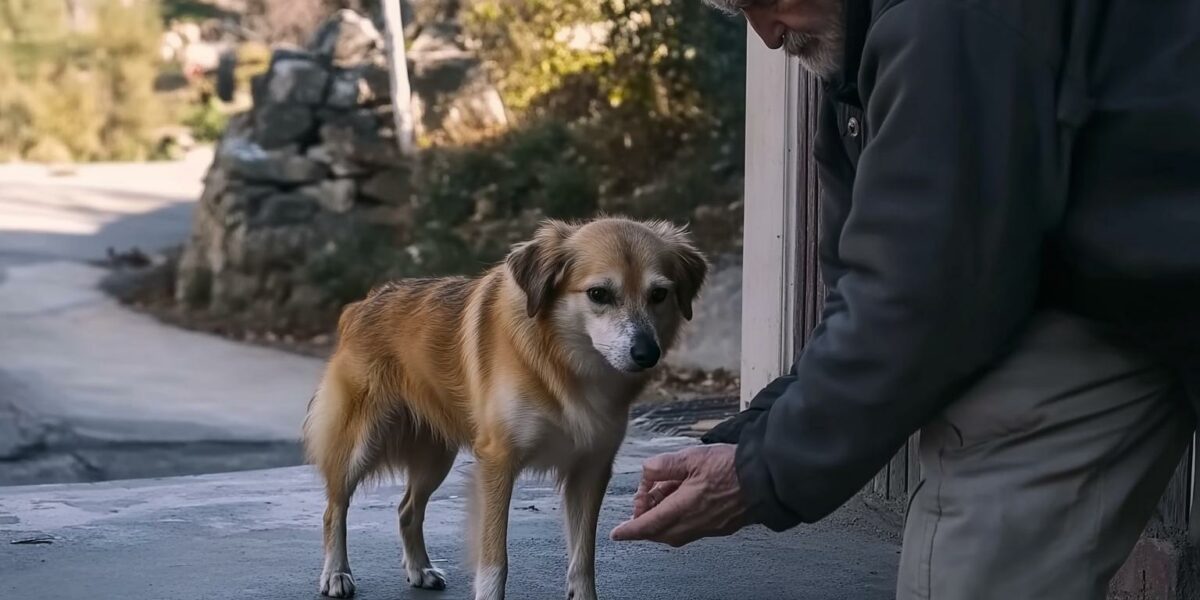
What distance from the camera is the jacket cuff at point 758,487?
200cm

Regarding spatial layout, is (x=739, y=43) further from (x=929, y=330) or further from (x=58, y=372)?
(x=929, y=330)

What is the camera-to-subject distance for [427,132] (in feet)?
48.5

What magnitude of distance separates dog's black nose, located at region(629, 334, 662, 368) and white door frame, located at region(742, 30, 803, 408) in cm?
151

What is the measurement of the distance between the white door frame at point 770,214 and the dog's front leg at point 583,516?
1.33m

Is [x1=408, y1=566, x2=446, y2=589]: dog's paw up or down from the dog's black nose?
down

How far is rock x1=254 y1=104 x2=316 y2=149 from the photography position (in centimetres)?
1438

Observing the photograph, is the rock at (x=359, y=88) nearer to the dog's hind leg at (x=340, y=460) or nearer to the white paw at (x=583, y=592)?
the dog's hind leg at (x=340, y=460)

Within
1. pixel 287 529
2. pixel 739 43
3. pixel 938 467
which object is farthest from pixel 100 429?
pixel 938 467

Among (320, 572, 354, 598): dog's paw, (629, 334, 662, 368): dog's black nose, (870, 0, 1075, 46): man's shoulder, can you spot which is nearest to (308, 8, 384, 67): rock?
(320, 572, 354, 598): dog's paw

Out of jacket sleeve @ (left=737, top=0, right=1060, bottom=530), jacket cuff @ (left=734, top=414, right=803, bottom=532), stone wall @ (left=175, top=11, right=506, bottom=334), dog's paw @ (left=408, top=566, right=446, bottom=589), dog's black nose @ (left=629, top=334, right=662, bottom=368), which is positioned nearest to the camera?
jacket sleeve @ (left=737, top=0, right=1060, bottom=530)

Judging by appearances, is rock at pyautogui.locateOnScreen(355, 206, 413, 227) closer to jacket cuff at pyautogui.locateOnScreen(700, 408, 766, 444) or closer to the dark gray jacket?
jacket cuff at pyautogui.locateOnScreen(700, 408, 766, 444)

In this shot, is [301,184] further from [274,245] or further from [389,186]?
[389,186]

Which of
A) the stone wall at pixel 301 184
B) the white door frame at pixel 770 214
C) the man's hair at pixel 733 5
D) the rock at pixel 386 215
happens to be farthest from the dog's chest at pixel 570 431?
the rock at pixel 386 215

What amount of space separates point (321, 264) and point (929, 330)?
12.6 meters
